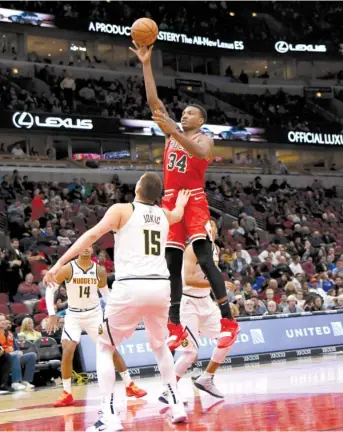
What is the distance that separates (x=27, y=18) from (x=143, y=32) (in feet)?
88.8

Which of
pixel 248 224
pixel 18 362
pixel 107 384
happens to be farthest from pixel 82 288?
pixel 248 224

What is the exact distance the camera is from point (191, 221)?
26.9ft

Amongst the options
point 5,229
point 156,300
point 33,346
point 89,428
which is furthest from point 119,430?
point 5,229

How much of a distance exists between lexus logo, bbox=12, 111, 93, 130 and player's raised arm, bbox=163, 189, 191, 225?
74.6 ft

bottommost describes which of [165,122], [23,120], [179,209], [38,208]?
[179,209]

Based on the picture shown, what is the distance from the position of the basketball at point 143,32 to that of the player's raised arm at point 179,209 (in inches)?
59.1

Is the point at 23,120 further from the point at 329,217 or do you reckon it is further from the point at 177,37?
the point at 329,217

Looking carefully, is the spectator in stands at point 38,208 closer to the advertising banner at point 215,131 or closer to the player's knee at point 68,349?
the advertising banner at point 215,131

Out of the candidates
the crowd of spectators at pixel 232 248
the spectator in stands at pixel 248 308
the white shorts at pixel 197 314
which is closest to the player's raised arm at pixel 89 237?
the white shorts at pixel 197 314

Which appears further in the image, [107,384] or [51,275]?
[107,384]

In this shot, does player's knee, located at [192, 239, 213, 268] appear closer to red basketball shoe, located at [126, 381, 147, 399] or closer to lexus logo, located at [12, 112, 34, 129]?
red basketball shoe, located at [126, 381, 147, 399]

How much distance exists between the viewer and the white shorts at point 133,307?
6.83 metres

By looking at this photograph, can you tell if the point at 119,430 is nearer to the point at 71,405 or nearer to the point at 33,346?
the point at 71,405

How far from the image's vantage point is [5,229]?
21.9 metres
